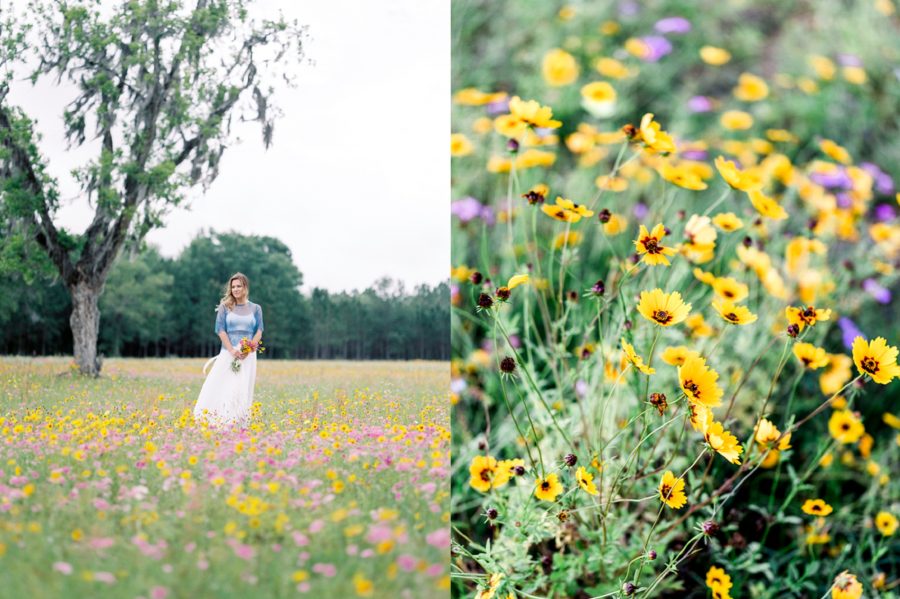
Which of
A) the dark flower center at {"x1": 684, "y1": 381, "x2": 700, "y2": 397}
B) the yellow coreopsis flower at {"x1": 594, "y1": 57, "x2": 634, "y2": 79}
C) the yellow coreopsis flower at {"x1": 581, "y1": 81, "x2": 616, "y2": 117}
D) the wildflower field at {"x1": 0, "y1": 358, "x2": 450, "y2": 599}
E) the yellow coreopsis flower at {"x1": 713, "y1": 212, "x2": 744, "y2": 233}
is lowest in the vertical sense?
the wildflower field at {"x1": 0, "y1": 358, "x2": 450, "y2": 599}

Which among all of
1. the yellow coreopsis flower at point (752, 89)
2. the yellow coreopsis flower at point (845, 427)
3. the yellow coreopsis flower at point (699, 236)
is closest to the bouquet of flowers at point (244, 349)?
the yellow coreopsis flower at point (699, 236)

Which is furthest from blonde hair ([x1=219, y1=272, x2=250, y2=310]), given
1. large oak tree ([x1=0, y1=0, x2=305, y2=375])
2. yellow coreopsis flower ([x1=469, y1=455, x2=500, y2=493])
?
yellow coreopsis flower ([x1=469, y1=455, x2=500, y2=493])

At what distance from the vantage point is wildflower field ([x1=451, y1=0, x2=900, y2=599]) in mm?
1598

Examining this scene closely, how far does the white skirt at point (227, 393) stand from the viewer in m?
1.81

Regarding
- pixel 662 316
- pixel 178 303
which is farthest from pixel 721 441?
pixel 178 303

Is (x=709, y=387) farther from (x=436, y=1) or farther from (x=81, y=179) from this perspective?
(x=81, y=179)

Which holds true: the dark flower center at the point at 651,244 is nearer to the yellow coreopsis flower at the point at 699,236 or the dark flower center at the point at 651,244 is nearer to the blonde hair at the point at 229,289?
the yellow coreopsis flower at the point at 699,236

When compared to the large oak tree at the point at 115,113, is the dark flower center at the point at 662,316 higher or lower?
lower

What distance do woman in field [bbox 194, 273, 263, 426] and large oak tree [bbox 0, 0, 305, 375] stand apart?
27 cm

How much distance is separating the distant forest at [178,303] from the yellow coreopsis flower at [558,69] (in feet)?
3.21

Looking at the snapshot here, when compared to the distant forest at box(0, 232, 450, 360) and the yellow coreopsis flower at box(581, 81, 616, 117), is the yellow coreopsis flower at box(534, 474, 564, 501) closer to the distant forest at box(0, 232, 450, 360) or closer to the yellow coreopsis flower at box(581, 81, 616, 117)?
the distant forest at box(0, 232, 450, 360)

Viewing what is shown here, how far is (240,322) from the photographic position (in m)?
1.82

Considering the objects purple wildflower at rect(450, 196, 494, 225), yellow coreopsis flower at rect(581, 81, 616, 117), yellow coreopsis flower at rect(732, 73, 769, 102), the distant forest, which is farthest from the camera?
yellow coreopsis flower at rect(732, 73, 769, 102)

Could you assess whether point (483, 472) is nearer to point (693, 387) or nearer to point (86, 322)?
point (693, 387)
